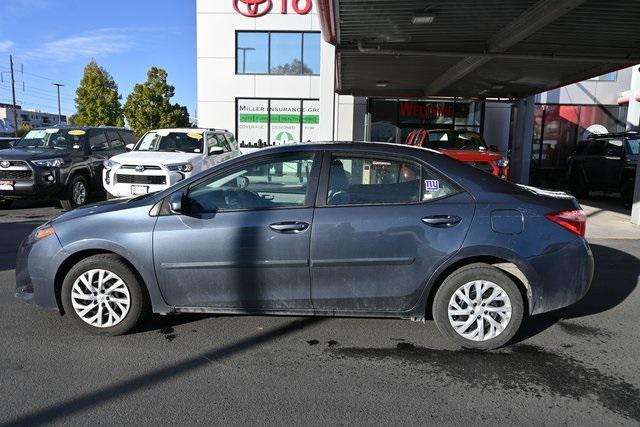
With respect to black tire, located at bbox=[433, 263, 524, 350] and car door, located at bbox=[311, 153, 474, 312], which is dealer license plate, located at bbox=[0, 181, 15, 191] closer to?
car door, located at bbox=[311, 153, 474, 312]

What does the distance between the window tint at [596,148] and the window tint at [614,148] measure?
8.9 inches

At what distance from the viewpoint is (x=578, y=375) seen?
3.70m

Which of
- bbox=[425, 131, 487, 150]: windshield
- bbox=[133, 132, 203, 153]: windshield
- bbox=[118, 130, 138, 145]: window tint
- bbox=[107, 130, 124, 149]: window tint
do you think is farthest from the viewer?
bbox=[118, 130, 138, 145]: window tint

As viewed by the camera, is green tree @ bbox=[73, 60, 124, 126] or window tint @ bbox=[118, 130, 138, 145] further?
green tree @ bbox=[73, 60, 124, 126]

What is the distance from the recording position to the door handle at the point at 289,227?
13.1ft

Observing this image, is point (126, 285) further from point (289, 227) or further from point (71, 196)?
point (71, 196)

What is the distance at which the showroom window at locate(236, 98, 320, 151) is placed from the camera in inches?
755

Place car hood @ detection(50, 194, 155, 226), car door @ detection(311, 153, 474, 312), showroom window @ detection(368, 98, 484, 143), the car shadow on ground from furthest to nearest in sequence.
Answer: showroom window @ detection(368, 98, 484, 143) → the car shadow on ground → car hood @ detection(50, 194, 155, 226) → car door @ detection(311, 153, 474, 312)

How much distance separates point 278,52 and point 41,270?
53.0ft

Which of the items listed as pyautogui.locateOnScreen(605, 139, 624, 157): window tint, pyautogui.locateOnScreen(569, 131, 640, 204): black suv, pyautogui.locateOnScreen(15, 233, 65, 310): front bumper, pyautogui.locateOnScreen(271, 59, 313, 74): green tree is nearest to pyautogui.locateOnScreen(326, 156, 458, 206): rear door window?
pyautogui.locateOnScreen(15, 233, 65, 310): front bumper

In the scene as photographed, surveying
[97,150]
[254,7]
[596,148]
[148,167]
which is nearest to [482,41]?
[596,148]

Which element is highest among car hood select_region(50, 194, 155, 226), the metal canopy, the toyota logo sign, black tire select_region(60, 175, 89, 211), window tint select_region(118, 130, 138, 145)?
the toyota logo sign

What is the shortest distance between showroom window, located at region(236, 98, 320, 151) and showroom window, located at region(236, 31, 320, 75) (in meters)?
1.09

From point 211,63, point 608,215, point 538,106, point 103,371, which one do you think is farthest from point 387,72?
point 103,371
